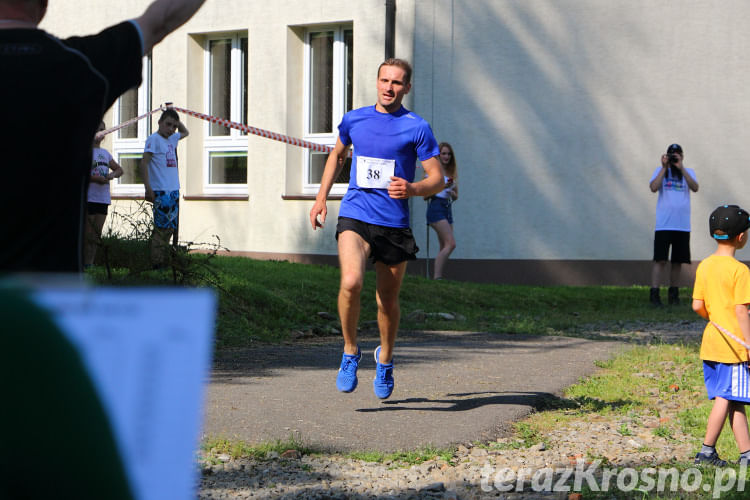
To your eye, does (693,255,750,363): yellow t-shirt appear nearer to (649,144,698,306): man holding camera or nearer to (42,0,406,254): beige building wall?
(649,144,698,306): man holding camera

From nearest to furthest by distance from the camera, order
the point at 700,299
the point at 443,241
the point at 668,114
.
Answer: the point at 700,299 → the point at 443,241 → the point at 668,114

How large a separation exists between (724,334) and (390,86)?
2.49 m

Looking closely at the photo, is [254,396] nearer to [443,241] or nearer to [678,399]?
[678,399]

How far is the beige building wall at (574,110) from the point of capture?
16.5 metres

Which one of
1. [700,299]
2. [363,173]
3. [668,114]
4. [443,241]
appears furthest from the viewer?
[668,114]

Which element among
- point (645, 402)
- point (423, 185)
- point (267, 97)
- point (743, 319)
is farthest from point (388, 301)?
point (267, 97)

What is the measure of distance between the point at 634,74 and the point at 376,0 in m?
4.55

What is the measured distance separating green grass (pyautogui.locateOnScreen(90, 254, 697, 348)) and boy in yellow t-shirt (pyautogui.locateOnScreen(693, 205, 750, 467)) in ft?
15.1

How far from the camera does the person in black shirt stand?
197 cm

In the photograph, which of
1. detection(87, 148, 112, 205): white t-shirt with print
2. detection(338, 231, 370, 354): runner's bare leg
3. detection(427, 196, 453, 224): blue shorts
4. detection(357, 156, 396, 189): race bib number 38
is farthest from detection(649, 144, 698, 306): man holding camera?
detection(338, 231, 370, 354): runner's bare leg

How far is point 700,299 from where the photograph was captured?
16.9 ft

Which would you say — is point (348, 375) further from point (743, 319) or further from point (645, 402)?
point (743, 319)

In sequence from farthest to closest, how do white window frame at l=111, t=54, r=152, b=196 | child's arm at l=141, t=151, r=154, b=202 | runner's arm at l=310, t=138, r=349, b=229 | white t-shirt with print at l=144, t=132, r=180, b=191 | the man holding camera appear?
white window frame at l=111, t=54, r=152, b=196
the man holding camera
white t-shirt with print at l=144, t=132, r=180, b=191
child's arm at l=141, t=151, r=154, b=202
runner's arm at l=310, t=138, r=349, b=229

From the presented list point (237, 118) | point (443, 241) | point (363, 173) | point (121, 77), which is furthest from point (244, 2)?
point (121, 77)
